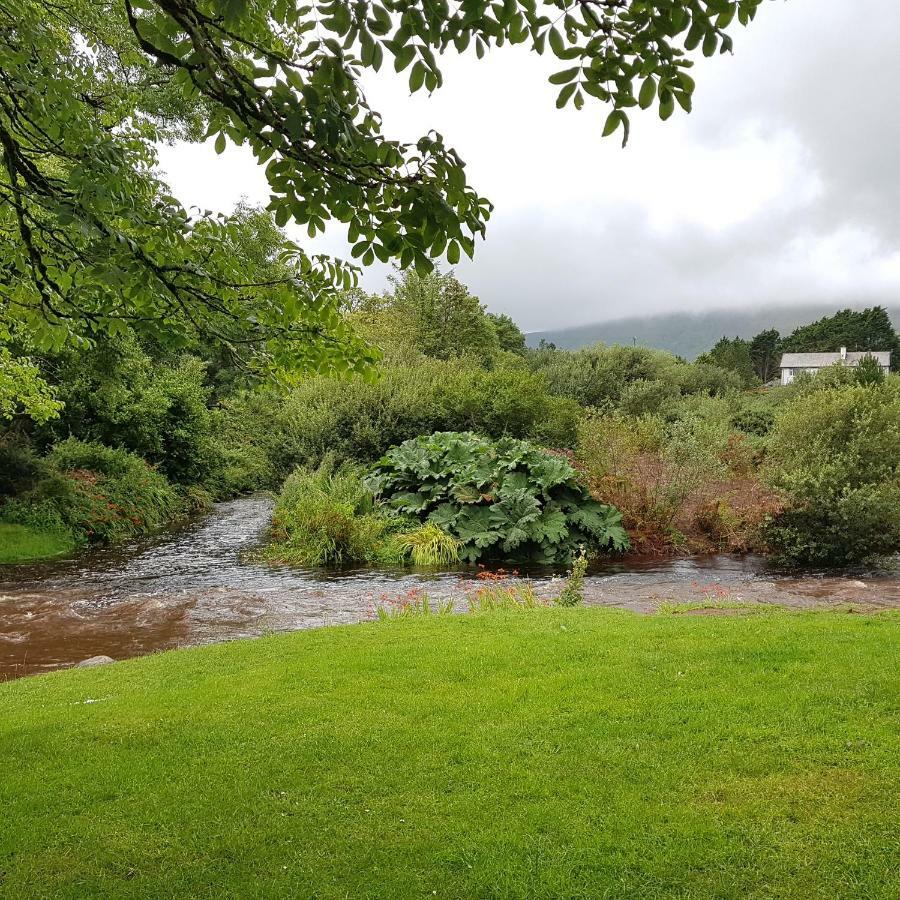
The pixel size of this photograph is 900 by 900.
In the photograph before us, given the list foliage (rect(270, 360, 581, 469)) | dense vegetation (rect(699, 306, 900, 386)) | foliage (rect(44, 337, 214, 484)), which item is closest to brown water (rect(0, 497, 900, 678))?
foliage (rect(44, 337, 214, 484))

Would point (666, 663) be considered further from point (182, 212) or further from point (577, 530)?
point (577, 530)

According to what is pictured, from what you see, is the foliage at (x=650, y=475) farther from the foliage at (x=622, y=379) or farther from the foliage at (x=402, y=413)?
the foliage at (x=622, y=379)

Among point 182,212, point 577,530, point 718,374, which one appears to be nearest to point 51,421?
point 577,530

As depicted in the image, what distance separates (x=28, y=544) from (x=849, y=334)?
4175 inches

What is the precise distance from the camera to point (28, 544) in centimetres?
1527

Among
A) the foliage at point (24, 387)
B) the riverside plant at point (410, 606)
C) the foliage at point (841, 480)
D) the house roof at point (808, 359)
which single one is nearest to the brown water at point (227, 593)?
the riverside plant at point (410, 606)

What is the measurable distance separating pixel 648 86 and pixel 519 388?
19.3 meters

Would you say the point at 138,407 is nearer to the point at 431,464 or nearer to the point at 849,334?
the point at 431,464

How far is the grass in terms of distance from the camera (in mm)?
14828

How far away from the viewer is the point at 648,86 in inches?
112

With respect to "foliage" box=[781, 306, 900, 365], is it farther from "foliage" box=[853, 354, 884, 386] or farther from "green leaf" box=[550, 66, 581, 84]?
"green leaf" box=[550, 66, 581, 84]

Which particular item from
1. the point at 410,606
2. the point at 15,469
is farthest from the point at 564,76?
the point at 15,469

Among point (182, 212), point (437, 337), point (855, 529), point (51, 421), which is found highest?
point (437, 337)

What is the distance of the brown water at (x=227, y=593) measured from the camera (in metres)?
9.23
